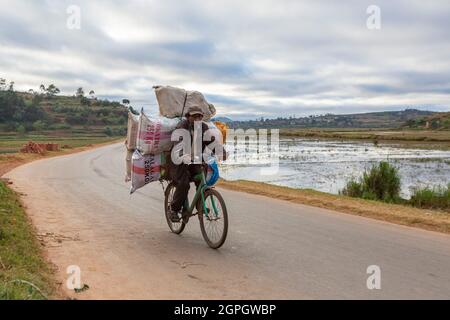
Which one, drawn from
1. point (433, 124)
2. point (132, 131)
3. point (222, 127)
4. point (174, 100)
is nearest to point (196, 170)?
point (222, 127)

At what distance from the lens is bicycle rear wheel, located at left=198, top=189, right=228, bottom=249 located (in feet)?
23.0

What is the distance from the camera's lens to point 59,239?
7793mm

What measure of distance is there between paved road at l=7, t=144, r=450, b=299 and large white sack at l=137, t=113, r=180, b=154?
158 centimetres

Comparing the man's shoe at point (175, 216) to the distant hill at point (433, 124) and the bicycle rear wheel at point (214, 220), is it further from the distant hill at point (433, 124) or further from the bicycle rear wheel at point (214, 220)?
the distant hill at point (433, 124)

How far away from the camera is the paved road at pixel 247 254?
5.34 meters

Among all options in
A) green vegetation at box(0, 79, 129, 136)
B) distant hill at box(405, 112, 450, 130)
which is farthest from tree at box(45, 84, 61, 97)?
distant hill at box(405, 112, 450, 130)

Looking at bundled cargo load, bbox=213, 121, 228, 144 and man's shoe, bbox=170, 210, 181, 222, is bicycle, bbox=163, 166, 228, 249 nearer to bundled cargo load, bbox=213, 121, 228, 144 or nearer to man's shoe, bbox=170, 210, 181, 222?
man's shoe, bbox=170, 210, 181, 222

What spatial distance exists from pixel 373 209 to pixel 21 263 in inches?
317

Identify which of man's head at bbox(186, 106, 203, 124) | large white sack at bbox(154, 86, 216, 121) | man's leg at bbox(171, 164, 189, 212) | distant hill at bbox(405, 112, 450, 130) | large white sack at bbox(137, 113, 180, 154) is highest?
distant hill at bbox(405, 112, 450, 130)

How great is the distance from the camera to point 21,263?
591 cm

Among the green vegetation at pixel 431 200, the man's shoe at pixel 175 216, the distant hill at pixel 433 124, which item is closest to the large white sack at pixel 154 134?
the man's shoe at pixel 175 216

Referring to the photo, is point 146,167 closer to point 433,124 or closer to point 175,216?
point 175,216
